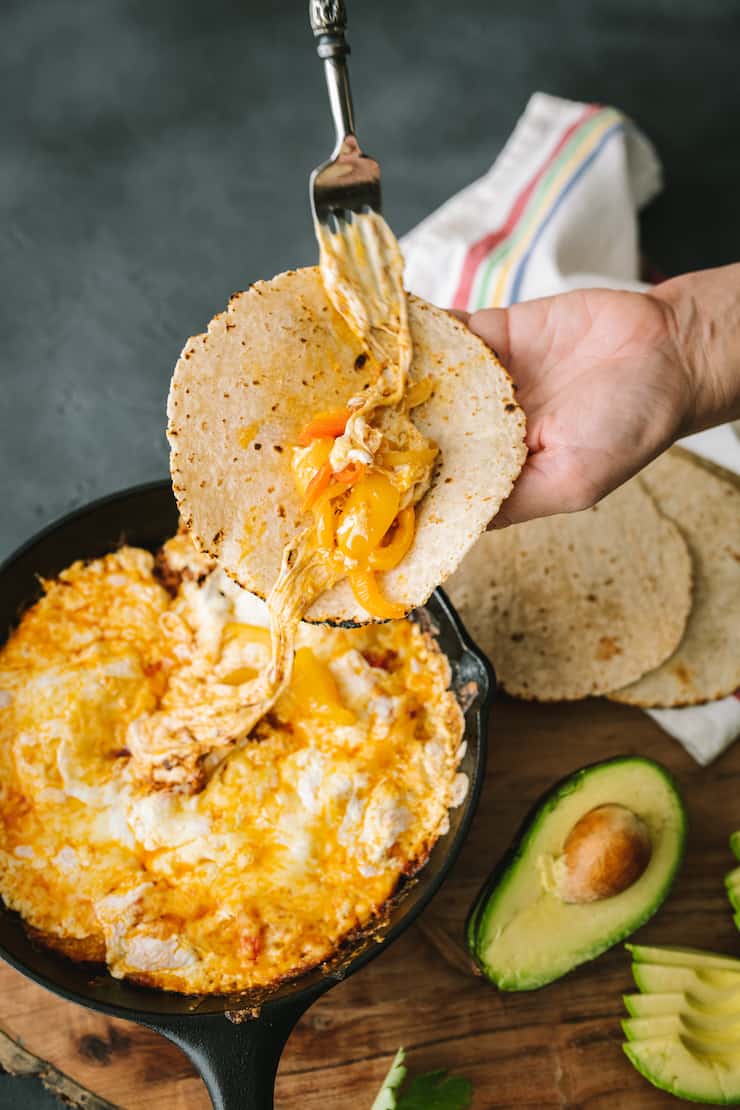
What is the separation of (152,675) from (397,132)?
327 cm

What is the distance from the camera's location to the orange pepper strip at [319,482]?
2.78 meters

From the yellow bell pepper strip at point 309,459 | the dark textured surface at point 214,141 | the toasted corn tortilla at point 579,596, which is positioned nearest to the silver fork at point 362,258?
the yellow bell pepper strip at point 309,459

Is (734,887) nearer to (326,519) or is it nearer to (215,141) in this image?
(326,519)

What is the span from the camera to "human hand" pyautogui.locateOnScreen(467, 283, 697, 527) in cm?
294

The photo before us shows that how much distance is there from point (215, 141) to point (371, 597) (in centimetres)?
324

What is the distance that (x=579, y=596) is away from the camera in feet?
12.4

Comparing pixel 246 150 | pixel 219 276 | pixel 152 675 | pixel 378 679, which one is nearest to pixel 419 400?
pixel 378 679

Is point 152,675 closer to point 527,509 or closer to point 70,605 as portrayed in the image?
point 70,605

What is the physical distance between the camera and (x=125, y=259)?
15.7 ft

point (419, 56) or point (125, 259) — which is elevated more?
point (419, 56)

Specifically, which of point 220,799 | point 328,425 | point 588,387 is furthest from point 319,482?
point 220,799

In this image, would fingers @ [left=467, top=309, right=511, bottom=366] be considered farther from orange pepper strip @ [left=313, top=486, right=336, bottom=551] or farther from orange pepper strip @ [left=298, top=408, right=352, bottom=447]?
orange pepper strip @ [left=313, top=486, right=336, bottom=551]

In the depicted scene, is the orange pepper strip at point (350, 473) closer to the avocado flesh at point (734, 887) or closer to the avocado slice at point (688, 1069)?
the avocado flesh at point (734, 887)

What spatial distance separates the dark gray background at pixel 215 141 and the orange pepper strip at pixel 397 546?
6.48ft
